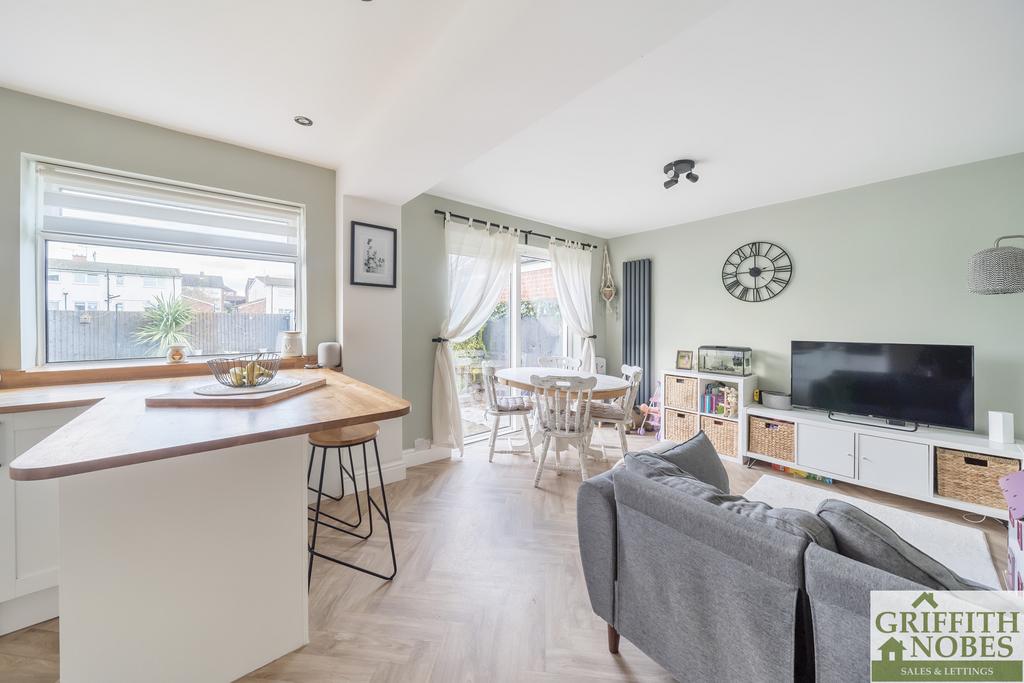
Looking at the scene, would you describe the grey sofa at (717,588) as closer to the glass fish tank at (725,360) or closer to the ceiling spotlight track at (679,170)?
the ceiling spotlight track at (679,170)

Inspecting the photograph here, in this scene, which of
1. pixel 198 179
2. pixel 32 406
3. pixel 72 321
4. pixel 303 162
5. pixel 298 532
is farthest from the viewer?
pixel 303 162

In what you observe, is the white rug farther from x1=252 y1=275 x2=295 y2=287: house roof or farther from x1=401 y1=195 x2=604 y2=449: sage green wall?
x1=252 y1=275 x2=295 y2=287: house roof

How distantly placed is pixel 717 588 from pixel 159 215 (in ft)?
11.3

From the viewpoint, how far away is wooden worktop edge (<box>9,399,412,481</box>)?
0.83 m

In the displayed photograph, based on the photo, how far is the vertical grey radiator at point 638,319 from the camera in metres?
4.53

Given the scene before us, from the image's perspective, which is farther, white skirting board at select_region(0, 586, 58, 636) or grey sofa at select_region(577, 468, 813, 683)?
white skirting board at select_region(0, 586, 58, 636)

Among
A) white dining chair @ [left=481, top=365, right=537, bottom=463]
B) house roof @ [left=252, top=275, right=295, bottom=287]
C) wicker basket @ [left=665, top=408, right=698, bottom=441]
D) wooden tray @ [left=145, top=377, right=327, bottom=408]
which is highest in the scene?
house roof @ [left=252, top=275, right=295, bottom=287]

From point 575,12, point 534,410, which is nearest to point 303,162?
point 575,12

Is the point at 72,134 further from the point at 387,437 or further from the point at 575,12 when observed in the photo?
the point at 575,12

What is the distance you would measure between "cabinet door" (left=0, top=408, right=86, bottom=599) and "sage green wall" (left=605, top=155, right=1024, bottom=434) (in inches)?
191

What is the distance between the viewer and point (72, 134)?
6.59ft

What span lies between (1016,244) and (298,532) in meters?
4.64

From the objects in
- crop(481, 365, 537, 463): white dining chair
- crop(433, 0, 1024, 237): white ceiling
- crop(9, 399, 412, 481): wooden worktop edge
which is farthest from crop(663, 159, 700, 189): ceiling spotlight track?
crop(9, 399, 412, 481): wooden worktop edge

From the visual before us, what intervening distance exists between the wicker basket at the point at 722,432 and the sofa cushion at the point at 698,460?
6.55 ft
